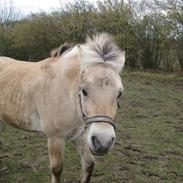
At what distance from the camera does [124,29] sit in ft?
54.6

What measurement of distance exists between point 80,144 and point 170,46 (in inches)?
474

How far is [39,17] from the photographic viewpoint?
20.4 meters

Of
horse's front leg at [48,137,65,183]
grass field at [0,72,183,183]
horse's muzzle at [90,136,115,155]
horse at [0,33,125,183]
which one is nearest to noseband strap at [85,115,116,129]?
horse at [0,33,125,183]

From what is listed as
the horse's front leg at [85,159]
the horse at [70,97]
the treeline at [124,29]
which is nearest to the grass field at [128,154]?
the horse's front leg at [85,159]

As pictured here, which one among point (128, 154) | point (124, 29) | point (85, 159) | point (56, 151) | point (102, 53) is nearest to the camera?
point (102, 53)

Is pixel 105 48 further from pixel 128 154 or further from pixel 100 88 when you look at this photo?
pixel 128 154

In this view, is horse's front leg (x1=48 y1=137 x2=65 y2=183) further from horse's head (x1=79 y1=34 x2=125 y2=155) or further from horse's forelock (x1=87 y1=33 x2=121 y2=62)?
horse's forelock (x1=87 y1=33 x2=121 y2=62)

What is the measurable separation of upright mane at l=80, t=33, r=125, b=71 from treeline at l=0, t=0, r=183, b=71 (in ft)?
39.4

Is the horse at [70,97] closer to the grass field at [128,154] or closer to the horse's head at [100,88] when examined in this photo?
the horse's head at [100,88]

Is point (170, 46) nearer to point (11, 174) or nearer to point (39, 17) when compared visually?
point (39, 17)

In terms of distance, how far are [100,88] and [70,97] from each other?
0.74 m

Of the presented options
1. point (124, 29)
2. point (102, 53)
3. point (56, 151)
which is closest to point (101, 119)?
point (102, 53)

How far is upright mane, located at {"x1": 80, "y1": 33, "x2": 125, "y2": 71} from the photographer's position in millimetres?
3053

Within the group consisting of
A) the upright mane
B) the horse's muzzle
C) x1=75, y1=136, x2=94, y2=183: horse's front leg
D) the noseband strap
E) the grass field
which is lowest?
the grass field
